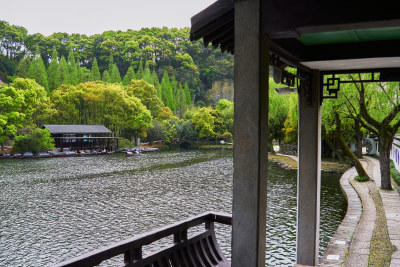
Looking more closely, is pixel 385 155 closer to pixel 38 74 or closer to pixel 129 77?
pixel 38 74

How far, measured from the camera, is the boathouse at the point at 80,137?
116 ft

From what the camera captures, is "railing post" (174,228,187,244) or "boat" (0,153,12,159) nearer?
"railing post" (174,228,187,244)

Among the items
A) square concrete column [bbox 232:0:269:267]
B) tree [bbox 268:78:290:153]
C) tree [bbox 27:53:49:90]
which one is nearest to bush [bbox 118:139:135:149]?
tree [bbox 27:53:49:90]

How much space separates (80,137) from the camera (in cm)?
3678

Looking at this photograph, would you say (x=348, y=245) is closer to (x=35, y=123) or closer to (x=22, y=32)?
(x=35, y=123)

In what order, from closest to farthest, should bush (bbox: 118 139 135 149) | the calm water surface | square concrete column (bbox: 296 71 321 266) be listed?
1. square concrete column (bbox: 296 71 321 266)
2. the calm water surface
3. bush (bbox: 118 139 135 149)

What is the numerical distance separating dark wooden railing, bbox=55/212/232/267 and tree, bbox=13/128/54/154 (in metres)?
32.0

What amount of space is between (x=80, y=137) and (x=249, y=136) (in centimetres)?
3627

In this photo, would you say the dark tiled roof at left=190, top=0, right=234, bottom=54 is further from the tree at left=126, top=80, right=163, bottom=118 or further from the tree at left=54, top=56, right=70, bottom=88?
the tree at left=54, top=56, right=70, bottom=88

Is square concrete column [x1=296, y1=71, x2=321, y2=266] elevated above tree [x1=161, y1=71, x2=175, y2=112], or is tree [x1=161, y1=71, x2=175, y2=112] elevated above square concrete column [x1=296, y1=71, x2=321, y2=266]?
tree [x1=161, y1=71, x2=175, y2=112]

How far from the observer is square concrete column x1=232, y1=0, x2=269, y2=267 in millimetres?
2598

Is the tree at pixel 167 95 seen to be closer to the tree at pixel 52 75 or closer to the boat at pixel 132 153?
the tree at pixel 52 75

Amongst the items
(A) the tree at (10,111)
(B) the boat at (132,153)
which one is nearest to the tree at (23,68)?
(A) the tree at (10,111)

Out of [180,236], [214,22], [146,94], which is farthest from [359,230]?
[146,94]
